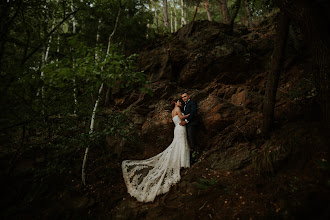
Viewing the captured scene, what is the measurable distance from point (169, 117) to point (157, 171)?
2.61m

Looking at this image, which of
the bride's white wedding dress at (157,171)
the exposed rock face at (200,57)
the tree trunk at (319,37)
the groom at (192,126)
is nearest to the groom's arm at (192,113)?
the groom at (192,126)

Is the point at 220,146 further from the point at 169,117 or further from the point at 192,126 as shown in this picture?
the point at 169,117

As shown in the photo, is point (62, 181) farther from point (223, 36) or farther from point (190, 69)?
point (223, 36)

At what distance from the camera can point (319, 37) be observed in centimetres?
329

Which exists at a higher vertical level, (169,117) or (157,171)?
(169,117)

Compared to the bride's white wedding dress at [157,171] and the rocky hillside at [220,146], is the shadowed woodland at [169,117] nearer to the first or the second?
the rocky hillside at [220,146]

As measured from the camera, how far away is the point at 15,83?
2051 millimetres

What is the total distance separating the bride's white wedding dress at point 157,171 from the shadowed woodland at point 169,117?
0.88 feet

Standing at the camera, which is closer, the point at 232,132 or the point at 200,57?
the point at 232,132

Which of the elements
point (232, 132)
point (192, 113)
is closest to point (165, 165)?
point (192, 113)

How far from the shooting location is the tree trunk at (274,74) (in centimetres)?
460

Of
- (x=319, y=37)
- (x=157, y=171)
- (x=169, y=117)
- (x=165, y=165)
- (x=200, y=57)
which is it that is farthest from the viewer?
(x=200, y=57)

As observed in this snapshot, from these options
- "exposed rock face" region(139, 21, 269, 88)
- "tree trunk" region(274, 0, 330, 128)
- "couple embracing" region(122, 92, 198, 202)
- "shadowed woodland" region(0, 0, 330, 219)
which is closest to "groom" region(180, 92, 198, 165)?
"couple embracing" region(122, 92, 198, 202)

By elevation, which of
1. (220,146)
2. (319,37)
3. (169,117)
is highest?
(319,37)
